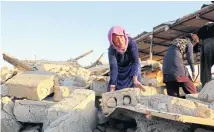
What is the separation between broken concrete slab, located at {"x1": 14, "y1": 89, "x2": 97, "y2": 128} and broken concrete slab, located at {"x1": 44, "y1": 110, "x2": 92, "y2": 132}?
83 millimetres

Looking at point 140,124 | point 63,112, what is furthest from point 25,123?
point 140,124

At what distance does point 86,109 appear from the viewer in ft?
14.2

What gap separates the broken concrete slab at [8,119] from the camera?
4.75 metres

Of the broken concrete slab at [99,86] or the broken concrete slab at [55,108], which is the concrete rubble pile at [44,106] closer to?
the broken concrete slab at [55,108]

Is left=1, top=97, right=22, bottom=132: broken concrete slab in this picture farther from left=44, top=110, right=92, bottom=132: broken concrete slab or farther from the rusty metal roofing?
the rusty metal roofing

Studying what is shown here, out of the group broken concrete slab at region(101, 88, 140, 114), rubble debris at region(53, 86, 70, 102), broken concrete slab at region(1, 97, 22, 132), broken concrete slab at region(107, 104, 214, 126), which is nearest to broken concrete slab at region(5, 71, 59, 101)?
rubble debris at region(53, 86, 70, 102)

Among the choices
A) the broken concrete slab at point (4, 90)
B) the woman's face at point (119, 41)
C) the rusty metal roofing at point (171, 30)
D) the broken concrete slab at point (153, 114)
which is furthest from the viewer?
the rusty metal roofing at point (171, 30)

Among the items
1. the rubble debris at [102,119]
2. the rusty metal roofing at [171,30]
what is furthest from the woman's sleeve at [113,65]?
the rusty metal roofing at [171,30]

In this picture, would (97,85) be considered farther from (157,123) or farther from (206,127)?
(206,127)

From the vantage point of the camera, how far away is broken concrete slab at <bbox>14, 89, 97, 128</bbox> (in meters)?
4.29

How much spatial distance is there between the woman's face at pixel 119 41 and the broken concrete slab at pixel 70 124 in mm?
1141


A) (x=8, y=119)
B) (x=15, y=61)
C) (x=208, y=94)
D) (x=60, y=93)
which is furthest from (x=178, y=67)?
(x=15, y=61)

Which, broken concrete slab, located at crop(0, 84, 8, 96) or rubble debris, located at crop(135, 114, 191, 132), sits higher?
broken concrete slab, located at crop(0, 84, 8, 96)

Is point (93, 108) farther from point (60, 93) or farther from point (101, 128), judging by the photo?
point (60, 93)
